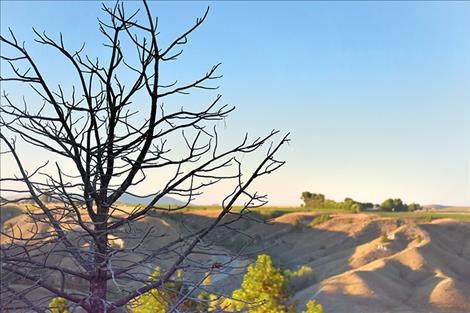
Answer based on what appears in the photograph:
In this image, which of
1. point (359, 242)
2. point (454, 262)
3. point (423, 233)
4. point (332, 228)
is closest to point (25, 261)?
point (454, 262)

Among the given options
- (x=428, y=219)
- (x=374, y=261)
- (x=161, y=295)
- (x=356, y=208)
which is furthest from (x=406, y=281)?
(x=356, y=208)

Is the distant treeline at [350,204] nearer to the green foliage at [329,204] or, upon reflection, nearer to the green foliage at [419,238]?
the green foliage at [329,204]

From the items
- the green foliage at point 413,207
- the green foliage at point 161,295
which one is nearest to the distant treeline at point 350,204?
the green foliage at point 413,207

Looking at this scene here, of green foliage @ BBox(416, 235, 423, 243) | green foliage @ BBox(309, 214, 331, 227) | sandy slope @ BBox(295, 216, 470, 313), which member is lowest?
sandy slope @ BBox(295, 216, 470, 313)

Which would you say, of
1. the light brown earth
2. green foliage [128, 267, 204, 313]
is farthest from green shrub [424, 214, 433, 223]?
green foliage [128, 267, 204, 313]

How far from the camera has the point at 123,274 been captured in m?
4.49

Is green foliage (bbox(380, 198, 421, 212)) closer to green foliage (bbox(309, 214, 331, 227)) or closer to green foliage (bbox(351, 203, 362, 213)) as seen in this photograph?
green foliage (bbox(351, 203, 362, 213))

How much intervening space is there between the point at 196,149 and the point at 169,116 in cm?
37

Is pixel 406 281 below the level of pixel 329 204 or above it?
below

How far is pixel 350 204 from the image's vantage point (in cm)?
8725

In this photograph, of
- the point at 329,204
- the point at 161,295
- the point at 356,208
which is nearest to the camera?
the point at 161,295

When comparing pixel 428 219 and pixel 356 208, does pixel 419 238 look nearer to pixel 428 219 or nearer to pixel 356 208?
pixel 428 219

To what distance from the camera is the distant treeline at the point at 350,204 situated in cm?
8094

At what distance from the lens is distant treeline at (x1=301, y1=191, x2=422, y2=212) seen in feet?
266
